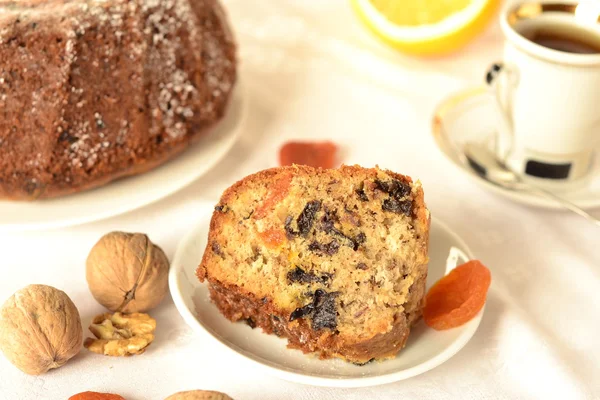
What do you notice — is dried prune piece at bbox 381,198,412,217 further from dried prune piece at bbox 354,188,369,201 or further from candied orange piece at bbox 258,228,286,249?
candied orange piece at bbox 258,228,286,249

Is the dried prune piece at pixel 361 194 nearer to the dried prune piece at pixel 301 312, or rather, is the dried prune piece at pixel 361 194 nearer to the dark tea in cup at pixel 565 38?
the dried prune piece at pixel 301 312

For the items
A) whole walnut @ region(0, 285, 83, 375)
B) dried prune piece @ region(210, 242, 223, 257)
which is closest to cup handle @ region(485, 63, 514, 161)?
dried prune piece @ region(210, 242, 223, 257)

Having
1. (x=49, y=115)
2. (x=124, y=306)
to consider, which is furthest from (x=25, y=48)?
(x=124, y=306)

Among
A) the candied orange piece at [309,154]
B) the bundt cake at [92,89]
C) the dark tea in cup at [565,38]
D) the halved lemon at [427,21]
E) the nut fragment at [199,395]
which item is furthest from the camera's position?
the halved lemon at [427,21]

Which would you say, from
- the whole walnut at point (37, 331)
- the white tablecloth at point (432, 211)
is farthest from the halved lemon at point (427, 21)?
the whole walnut at point (37, 331)

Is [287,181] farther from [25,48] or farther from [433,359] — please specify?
[25,48]
